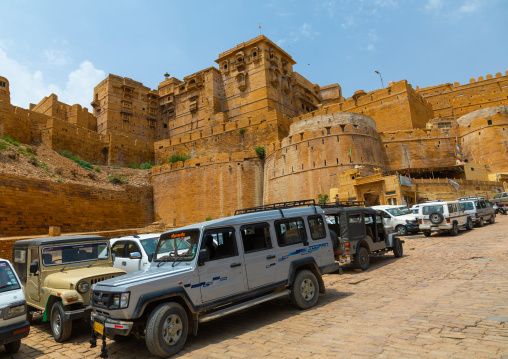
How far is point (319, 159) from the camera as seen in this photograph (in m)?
23.3

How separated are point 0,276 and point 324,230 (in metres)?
5.22

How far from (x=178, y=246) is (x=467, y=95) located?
48816 millimetres

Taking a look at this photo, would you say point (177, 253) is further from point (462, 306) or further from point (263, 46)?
point (263, 46)

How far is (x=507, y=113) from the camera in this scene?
2758cm

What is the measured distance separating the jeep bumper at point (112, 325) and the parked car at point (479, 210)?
50.5 ft

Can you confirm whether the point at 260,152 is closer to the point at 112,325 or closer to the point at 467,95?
the point at 112,325

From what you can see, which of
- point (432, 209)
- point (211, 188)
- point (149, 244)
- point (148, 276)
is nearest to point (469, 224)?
point (432, 209)

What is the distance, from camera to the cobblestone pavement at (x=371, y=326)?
343 cm

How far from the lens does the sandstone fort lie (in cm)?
2045

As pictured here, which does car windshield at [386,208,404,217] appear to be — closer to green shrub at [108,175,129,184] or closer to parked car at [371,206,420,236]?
parked car at [371,206,420,236]

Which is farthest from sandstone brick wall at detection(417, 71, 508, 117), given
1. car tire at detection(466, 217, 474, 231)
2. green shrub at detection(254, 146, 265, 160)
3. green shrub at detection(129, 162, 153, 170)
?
green shrub at detection(129, 162, 153, 170)

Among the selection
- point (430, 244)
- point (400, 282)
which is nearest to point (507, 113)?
point (430, 244)

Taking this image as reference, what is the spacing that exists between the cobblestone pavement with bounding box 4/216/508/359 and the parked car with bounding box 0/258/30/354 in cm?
43

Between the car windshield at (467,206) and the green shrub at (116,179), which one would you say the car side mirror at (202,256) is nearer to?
the car windshield at (467,206)
